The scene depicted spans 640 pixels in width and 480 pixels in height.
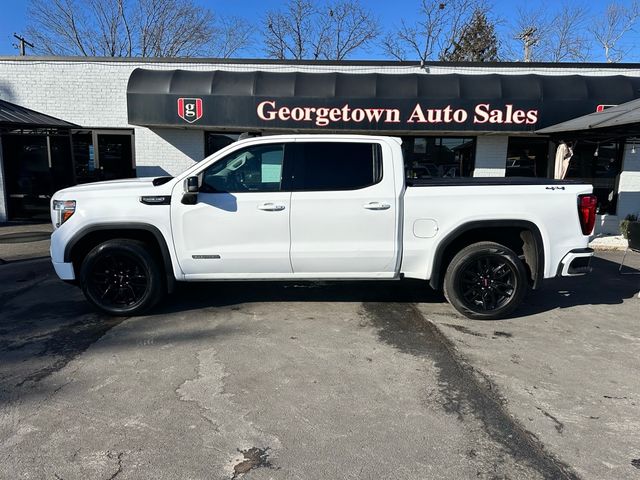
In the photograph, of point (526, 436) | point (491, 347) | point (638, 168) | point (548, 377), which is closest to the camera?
point (526, 436)

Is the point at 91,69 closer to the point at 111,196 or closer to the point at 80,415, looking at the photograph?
the point at 111,196

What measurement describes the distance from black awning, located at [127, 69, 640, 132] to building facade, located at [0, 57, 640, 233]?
24 millimetres

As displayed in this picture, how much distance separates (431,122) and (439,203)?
6.28 m

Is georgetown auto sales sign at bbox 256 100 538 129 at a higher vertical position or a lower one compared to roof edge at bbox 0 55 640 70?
lower

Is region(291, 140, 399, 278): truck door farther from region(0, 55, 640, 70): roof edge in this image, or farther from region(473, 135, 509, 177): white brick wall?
region(473, 135, 509, 177): white brick wall

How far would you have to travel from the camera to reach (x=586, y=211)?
4941 millimetres

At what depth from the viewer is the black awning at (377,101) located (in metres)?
10.6

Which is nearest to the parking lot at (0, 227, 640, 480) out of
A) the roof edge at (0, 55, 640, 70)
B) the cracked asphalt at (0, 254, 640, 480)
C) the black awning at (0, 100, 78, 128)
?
the cracked asphalt at (0, 254, 640, 480)

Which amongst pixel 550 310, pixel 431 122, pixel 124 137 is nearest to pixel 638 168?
pixel 431 122

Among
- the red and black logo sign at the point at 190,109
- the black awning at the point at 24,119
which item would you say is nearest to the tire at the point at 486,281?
the red and black logo sign at the point at 190,109

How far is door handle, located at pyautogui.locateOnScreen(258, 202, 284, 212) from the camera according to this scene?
489 centimetres

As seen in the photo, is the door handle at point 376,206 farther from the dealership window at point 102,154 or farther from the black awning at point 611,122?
the dealership window at point 102,154

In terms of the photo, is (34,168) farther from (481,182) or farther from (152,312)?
(481,182)

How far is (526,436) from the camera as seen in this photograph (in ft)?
9.75
